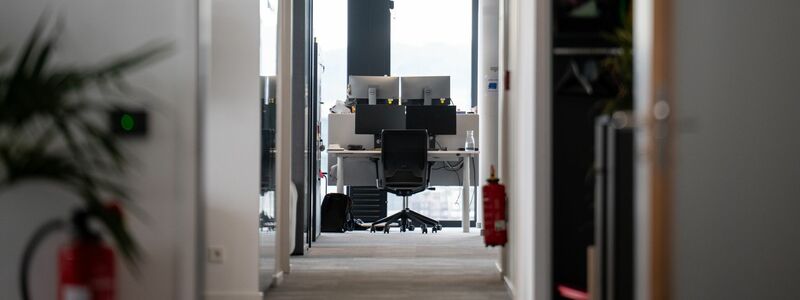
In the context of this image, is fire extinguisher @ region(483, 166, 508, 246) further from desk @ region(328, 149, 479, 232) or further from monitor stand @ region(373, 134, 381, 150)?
monitor stand @ region(373, 134, 381, 150)

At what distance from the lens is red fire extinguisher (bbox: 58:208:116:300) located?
1.79m

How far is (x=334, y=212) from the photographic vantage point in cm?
703

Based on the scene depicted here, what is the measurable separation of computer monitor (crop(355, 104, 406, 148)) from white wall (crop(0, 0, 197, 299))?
460 centimetres

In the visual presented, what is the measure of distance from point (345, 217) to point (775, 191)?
5.29 m

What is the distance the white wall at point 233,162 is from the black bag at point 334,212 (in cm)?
359

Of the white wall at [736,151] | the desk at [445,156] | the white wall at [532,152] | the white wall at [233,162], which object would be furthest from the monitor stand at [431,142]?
the white wall at [736,151]

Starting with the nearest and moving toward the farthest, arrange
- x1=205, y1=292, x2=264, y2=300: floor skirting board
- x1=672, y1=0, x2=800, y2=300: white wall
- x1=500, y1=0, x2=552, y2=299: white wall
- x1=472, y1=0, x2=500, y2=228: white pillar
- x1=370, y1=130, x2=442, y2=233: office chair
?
x1=672, y1=0, x2=800, y2=300: white wall
x1=500, y1=0, x2=552, y2=299: white wall
x1=205, y1=292, x2=264, y2=300: floor skirting board
x1=370, y1=130, x2=442, y2=233: office chair
x1=472, y1=0, x2=500, y2=228: white pillar

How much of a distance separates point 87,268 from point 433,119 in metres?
5.57

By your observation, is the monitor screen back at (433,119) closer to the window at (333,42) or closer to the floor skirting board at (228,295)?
the window at (333,42)

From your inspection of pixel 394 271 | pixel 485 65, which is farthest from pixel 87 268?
pixel 485 65

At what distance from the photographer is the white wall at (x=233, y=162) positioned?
3309 millimetres

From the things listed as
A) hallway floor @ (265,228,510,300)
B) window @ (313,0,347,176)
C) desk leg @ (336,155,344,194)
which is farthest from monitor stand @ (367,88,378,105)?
hallway floor @ (265,228,510,300)

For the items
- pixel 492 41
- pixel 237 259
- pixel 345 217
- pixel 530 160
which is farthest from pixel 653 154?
pixel 492 41

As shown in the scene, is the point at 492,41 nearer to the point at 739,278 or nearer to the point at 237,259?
the point at 237,259
